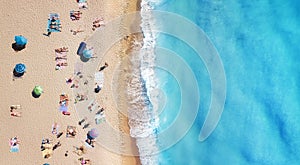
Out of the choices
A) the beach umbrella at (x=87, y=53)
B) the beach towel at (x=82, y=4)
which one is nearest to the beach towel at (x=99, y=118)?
the beach umbrella at (x=87, y=53)

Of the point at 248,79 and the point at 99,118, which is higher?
the point at 248,79

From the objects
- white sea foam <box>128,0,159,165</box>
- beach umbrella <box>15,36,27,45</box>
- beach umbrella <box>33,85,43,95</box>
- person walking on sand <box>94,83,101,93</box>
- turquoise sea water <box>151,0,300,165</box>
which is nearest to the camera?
beach umbrella <box>15,36,27,45</box>

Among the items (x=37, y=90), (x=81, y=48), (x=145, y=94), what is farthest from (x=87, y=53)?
(x=145, y=94)

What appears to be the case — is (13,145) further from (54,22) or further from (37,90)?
(54,22)

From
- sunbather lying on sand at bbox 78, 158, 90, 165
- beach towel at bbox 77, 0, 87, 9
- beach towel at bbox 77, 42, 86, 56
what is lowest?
sunbather lying on sand at bbox 78, 158, 90, 165

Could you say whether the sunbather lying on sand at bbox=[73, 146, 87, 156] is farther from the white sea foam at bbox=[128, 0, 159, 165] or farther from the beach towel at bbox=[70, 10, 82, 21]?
the beach towel at bbox=[70, 10, 82, 21]

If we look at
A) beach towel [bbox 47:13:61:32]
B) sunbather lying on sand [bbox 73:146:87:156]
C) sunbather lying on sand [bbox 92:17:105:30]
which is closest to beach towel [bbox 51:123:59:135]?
sunbather lying on sand [bbox 73:146:87:156]
